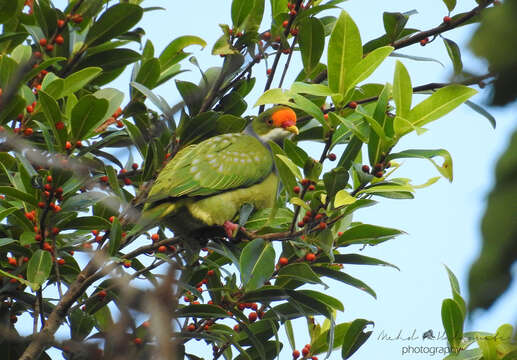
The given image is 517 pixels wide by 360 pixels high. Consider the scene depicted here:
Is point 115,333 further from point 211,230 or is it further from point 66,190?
point 211,230

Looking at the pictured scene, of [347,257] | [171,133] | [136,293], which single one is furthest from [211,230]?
[136,293]

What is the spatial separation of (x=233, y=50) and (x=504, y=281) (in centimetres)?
330

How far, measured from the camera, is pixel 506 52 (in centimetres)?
35

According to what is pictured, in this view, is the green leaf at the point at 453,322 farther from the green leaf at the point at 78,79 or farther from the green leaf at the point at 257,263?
the green leaf at the point at 78,79

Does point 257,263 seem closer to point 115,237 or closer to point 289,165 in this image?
point 289,165

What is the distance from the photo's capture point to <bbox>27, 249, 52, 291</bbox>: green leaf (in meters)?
2.74

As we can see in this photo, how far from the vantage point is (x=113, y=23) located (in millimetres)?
3709

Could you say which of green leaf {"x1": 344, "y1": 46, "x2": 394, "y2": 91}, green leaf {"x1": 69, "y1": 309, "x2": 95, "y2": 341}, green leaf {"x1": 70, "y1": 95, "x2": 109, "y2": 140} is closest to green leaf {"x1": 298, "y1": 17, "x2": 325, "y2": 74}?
green leaf {"x1": 344, "y1": 46, "x2": 394, "y2": 91}

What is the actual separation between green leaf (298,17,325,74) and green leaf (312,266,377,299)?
3.82 ft

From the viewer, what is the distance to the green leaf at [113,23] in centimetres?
368

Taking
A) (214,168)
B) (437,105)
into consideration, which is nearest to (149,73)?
(214,168)

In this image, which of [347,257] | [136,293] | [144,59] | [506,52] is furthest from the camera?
[144,59]

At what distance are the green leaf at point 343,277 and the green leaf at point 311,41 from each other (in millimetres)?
1164

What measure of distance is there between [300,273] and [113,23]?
195 centimetres
